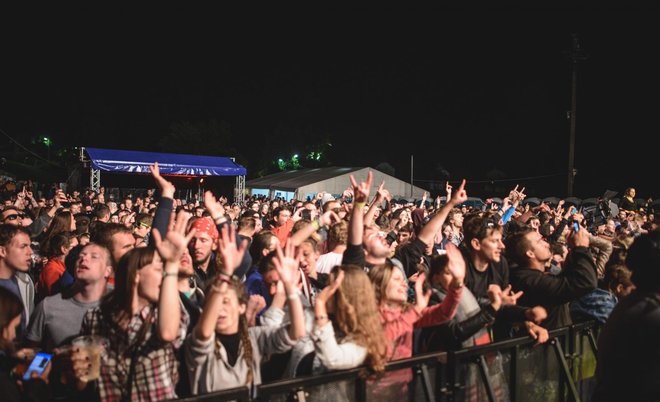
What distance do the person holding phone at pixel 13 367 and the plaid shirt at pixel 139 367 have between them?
27 centimetres

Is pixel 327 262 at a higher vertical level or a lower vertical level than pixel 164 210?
lower

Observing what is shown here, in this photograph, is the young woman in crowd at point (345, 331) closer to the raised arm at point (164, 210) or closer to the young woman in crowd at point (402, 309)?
the young woman in crowd at point (402, 309)

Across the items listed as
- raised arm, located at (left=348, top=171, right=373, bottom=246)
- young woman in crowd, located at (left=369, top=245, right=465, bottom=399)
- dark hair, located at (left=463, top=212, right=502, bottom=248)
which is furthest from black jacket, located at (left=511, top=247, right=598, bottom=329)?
raised arm, located at (left=348, top=171, right=373, bottom=246)

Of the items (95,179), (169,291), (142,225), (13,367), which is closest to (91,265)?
(13,367)

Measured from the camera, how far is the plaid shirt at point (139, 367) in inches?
99.8

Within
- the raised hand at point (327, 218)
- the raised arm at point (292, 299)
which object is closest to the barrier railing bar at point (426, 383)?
the raised arm at point (292, 299)

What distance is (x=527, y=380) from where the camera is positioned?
3.68 metres

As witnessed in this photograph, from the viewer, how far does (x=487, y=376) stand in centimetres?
334

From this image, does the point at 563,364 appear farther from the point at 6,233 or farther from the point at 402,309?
the point at 6,233

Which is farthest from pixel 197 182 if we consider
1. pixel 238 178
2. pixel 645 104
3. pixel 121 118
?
pixel 645 104

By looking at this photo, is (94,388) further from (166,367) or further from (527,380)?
(527,380)

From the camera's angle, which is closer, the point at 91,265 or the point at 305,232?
the point at 91,265

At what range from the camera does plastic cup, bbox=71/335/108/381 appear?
2.52 m

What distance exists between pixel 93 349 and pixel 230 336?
2.24 ft
